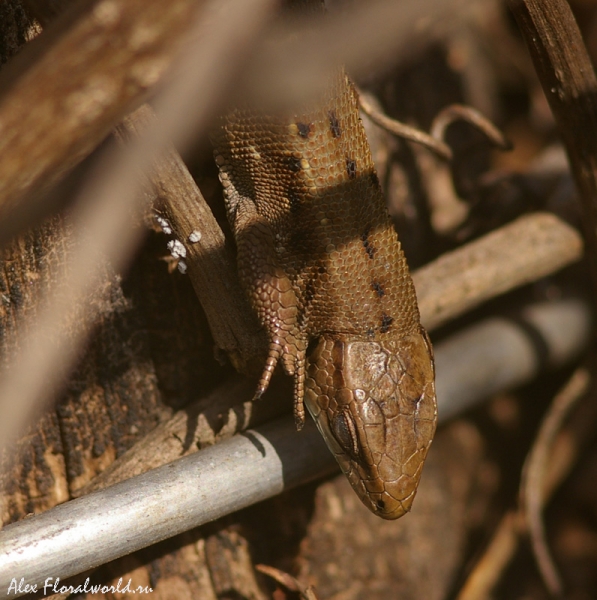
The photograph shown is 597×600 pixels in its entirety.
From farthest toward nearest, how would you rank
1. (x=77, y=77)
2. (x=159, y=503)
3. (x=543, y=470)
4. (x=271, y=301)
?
(x=543, y=470) → (x=271, y=301) → (x=159, y=503) → (x=77, y=77)

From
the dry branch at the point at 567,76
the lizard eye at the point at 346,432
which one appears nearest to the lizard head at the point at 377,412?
the lizard eye at the point at 346,432

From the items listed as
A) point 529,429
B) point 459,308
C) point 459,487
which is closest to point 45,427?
point 459,308

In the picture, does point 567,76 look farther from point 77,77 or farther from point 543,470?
point 543,470

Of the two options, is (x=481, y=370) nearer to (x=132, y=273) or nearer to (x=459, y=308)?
(x=459, y=308)

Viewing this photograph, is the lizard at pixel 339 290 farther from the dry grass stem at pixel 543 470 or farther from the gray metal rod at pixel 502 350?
the dry grass stem at pixel 543 470

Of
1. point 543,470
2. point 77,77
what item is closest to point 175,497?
point 77,77

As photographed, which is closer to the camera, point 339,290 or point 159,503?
point 159,503

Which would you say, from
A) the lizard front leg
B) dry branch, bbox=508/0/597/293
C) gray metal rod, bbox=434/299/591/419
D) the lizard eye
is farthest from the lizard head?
dry branch, bbox=508/0/597/293

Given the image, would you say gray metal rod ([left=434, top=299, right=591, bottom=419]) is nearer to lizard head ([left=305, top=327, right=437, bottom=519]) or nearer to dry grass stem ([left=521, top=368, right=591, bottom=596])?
dry grass stem ([left=521, top=368, right=591, bottom=596])
